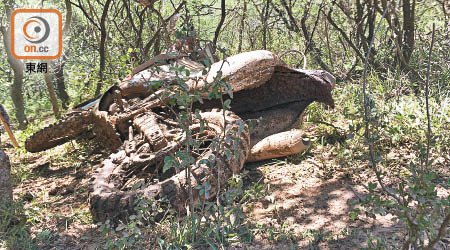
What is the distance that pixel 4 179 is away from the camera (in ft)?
11.2

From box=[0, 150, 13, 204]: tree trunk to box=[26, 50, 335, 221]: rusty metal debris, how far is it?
2.32 feet

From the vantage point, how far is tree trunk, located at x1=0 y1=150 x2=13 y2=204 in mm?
3400

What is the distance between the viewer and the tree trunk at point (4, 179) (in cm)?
340

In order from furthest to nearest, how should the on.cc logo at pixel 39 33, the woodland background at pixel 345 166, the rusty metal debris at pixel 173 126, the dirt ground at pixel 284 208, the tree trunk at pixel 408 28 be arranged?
the on.cc logo at pixel 39 33
the tree trunk at pixel 408 28
the rusty metal debris at pixel 173 126
the dirt ground at pixel 284 208
the woodland background at pixel 345 166

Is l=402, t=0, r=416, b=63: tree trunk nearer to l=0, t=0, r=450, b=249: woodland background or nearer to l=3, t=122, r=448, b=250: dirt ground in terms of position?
l=0, t=0, r=450, b=249: woodland background

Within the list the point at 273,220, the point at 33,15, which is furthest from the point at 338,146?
the point at 33,15

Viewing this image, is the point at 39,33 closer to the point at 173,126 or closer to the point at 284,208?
the point at 173,126

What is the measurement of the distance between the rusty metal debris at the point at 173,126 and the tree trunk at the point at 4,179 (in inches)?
27.9

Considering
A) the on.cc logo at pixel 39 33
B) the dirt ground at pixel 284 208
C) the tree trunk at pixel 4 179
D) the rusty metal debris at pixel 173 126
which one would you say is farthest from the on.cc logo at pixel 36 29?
the tree trunk at pixel 4 179

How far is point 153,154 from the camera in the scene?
11.7 feet

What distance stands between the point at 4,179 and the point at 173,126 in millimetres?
1563

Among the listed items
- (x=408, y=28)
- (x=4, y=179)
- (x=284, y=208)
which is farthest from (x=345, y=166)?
(x=408, y=28)

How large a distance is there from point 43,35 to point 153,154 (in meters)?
5.98

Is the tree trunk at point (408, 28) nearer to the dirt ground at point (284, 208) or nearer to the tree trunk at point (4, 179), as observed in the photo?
the dirt ground at point (284, 208)
